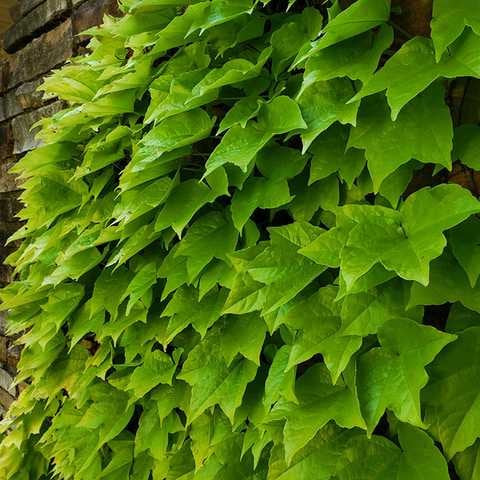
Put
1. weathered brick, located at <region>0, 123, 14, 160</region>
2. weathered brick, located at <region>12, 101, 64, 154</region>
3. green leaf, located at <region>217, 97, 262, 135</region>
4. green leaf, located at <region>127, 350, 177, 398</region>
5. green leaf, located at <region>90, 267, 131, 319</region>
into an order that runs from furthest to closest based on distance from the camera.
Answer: weathered brick, located at <region>0, 123, 14, 160</region> < weathered brick, located at <region>12, 101, 64, 154</region> < green leaf, located at <region>90, 267, 131, 319</region> < green leaf, located at <region>127, 350, 177, 398</region> < green leaf, located at <region>217, 97, 262, 135</region>

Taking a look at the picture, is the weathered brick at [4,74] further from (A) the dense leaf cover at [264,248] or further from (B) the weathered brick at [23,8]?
(A) the dense leaf cover at [264,248]

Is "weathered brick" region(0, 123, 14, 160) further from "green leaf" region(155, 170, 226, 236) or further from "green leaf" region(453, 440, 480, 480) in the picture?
"green leaf" region(453, 440, 480, 480)

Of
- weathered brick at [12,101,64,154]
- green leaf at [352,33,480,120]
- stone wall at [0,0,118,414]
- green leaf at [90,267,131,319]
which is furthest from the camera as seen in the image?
weathered brick at [12,101,64,154]

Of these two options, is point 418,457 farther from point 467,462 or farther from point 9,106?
point 9,106

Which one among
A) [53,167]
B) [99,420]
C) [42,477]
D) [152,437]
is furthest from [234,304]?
[42,477]

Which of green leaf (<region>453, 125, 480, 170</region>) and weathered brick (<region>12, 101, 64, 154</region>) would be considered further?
weathered brick (<region>12, 101, 64, 154</region>)

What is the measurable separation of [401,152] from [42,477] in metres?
1.51

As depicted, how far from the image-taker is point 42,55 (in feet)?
6.54

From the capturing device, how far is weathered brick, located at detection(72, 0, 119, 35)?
159 centimetres

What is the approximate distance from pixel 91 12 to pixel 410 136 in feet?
4.16

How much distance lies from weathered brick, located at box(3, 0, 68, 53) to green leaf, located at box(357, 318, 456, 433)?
1577 mm

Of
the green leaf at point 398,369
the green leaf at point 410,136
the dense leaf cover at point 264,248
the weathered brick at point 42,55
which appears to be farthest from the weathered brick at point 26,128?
the green leaf at point 398,369

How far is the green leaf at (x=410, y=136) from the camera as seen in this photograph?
2.40 ft

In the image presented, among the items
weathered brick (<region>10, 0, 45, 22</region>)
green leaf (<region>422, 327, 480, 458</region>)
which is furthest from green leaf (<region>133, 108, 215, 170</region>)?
weathered brick (<region>10, 0, 45, 22</region>)
